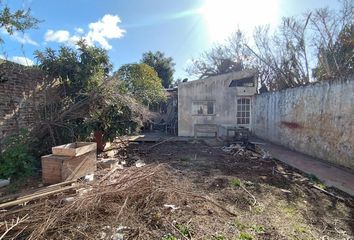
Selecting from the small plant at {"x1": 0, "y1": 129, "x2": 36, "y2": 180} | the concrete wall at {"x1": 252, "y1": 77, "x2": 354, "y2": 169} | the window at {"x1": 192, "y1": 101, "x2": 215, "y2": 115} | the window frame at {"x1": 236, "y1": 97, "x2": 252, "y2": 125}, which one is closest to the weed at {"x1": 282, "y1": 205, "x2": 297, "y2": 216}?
the concrete wall at {"x1": 252, "y1": 77, "x2": 354, "y2": 169}

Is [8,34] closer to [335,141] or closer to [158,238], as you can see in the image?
[158,238]

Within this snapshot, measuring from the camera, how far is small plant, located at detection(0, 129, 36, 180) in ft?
18.6

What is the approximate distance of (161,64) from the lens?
26641 mm

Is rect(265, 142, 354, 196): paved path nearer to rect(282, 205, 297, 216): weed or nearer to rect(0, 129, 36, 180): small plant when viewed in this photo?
rect(282, 205, 297, 216): weed

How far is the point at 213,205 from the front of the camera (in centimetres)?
414

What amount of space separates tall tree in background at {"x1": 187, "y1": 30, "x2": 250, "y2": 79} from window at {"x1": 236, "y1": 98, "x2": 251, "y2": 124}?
11158mm

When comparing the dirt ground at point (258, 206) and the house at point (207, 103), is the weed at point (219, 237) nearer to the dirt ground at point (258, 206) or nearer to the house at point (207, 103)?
the dirt ground at point (258, 206)

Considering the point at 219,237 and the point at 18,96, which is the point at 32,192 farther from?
the point at 18,96

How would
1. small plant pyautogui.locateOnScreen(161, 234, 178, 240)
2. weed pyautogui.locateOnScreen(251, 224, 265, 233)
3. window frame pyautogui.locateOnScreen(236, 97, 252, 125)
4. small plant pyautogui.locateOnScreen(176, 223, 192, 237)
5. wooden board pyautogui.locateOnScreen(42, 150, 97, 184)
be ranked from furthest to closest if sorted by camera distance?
1. window frame pyautogui.locateOnScreen(236, 97, 252, 125)
2. wooden board pyautogui.locateOnScreen(42, 150, 97, 184)
3. weed pyautogui.locateOnScreen(251, 224, 265, 233)
4. small plant pyautogui.locateOnScreen(176, 223, 192, 237)
5. small plant pyautogui.locateOnScreen(161, 234, 178, 240)

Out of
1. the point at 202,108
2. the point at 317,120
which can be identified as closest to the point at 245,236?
the point at 317,120

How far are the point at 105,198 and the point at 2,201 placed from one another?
5.54 feet

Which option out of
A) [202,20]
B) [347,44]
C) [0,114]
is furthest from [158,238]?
[347,44]

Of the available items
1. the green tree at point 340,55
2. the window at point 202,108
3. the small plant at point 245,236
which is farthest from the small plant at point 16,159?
the green tree at point 340,55

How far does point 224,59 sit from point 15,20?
22.1 m
